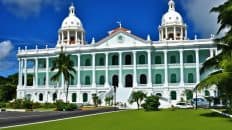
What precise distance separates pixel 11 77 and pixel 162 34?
46844mm

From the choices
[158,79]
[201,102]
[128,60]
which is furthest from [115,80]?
[201,102]

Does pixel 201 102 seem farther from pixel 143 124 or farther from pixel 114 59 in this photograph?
pixel 143 124

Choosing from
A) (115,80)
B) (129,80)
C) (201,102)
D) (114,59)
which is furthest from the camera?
(114,59)

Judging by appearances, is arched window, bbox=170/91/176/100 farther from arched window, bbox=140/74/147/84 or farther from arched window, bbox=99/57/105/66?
arched window, bbox=99/57/105/66

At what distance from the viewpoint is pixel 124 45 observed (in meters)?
69.8

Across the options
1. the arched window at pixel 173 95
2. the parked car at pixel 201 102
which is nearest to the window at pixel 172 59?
the arched window at pixel 173 95

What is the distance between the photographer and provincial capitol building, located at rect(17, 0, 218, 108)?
66.8m

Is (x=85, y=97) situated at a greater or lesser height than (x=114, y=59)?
lesser

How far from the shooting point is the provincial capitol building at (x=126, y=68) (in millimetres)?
66750

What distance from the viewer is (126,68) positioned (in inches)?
2788

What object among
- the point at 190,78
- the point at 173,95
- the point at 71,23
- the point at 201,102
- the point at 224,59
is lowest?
the point at 201,102

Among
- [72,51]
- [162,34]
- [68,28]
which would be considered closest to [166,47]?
[162,34]

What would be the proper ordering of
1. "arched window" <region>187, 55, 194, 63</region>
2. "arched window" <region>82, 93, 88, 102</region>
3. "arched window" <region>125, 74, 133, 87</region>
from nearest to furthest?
1. "arched window" <region>187, 55, 194, 63</region>
2. "arched window" <region>82, 93, 88, 102</region>
3. "arched window" <region>125, 74, 133, 87</region>

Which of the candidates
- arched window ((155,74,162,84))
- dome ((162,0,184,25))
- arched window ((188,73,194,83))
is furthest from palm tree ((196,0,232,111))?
dome ((162,0,184,25))
